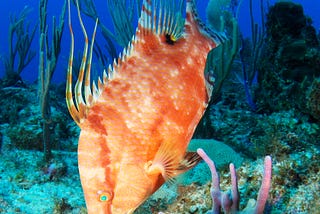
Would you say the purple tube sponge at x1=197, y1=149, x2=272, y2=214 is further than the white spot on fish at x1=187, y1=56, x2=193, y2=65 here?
No

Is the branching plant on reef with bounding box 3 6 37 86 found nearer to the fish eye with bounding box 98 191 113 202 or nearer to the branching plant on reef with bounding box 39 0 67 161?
the branching plant on reef with bounding box 39 0 67 161

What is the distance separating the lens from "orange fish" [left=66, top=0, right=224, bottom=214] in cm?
216

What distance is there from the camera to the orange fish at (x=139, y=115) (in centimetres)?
216

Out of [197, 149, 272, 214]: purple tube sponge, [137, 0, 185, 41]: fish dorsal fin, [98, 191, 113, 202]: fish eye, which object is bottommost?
[98, 191, 113, 202]: fish eye

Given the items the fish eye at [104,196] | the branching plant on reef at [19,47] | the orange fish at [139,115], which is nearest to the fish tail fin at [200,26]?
the orange fish at [139,115]

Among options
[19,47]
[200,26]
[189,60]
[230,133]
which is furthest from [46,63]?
[19,47]

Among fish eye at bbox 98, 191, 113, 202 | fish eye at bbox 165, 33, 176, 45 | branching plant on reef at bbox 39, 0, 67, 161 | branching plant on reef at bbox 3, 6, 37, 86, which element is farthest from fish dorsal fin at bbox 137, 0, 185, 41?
branching plant on reef at bbox 3, 6, 37, 86

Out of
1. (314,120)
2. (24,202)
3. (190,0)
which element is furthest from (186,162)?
(314,120)

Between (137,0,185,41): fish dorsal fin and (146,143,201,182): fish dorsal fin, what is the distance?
94cm

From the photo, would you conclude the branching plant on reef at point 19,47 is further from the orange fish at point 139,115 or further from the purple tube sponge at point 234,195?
the purple tube sponge at point 234,195

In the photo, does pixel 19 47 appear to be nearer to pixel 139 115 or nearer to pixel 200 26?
pixel 200 26

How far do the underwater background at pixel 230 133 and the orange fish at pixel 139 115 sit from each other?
1.09 feet

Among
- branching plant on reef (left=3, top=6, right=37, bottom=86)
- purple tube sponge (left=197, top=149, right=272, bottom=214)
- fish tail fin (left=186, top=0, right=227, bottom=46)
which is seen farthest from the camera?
branching plant on reef (left=3, top=6, right=37, bottom=86)

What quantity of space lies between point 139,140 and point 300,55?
5.55m
